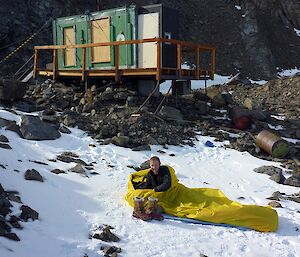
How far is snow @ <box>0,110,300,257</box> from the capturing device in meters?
5.76

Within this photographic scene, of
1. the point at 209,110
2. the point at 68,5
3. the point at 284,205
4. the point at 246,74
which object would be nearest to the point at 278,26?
the point at 246,74

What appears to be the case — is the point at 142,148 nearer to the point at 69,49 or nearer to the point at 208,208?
the point at 208,208

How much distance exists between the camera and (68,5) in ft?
92.8

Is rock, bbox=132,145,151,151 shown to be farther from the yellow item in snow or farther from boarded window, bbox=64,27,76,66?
boarded window, bbox=64,27,76,66

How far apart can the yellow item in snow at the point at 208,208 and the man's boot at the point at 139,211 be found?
0.35 meters

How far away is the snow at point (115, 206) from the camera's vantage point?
18.9 ft

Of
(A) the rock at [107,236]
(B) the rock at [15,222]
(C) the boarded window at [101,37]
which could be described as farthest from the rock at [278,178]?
(C) the boarded window at [101,37]

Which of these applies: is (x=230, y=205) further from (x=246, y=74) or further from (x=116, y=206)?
(x=246, y=74)

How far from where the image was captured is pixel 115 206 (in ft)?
23.7

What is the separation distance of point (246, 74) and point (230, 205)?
92.6 ft

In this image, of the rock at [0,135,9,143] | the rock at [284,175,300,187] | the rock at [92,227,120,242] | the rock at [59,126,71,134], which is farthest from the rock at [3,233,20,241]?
the rock at [284,175,300,187]

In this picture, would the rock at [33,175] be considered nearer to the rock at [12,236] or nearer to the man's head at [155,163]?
the man's head at [155,163]

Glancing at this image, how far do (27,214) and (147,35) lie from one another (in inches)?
378

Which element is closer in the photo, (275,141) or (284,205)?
(284,205)
